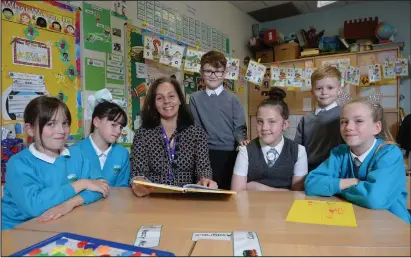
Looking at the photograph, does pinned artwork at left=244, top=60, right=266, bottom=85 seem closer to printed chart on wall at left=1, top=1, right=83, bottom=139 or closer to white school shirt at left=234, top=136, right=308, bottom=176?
white school shirt at left=234, top=136, right=308, bottom=176

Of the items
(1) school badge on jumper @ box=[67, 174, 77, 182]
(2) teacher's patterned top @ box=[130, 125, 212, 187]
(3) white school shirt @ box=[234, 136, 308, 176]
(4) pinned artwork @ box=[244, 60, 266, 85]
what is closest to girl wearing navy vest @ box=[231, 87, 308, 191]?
(3) white school shirt @ box=[234, 136, 308, 176]

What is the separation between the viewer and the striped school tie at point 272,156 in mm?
1401

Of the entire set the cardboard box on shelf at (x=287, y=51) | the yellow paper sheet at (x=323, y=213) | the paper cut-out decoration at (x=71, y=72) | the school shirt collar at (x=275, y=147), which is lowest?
the yellow paper sheet at (x=323, y=213)

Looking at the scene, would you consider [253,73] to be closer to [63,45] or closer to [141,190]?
[63,45]

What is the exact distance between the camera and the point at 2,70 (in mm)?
1791

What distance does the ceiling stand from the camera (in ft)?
13.4

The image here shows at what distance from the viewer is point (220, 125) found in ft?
6.29

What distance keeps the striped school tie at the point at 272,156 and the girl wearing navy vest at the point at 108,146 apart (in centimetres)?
79

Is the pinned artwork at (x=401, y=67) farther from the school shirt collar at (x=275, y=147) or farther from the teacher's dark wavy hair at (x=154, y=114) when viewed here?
the teacher's dark wavy hair at (x=154, y=114)

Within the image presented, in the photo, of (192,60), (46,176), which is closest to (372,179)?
(46,176)

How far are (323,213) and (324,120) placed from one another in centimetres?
90

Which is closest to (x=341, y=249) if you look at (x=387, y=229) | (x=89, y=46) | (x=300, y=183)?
(x=387, y=229)

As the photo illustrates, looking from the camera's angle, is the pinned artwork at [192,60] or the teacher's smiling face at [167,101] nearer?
the teacher's smiling face at [167,101]

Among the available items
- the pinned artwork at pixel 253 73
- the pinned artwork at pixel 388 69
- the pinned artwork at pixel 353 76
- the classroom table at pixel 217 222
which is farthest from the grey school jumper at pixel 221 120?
the pinned artwork at pixel 388 69
